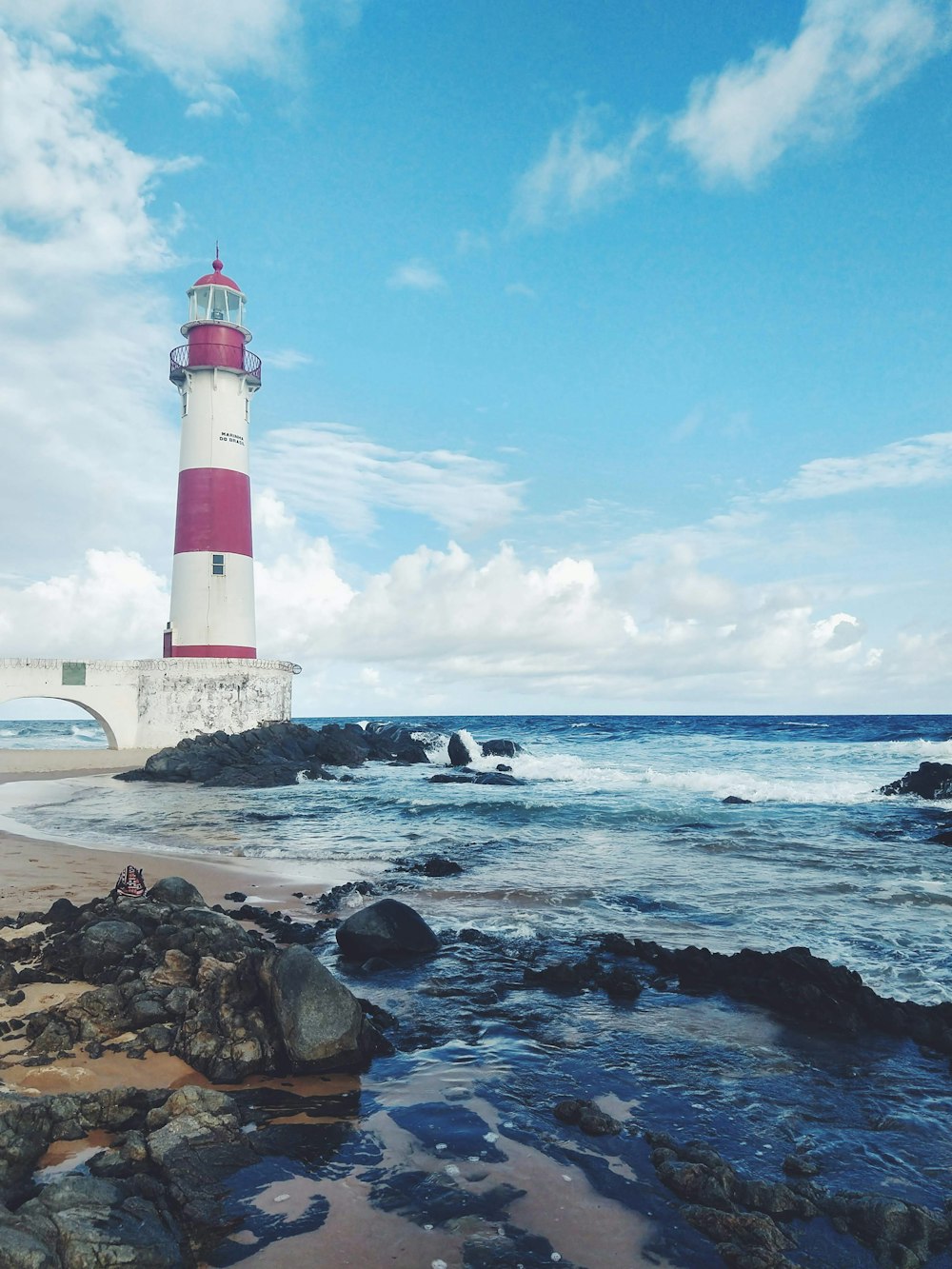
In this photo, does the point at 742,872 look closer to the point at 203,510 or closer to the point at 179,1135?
the point at 179,1135

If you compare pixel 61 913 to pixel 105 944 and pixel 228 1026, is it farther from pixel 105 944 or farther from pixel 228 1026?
pixel 228 1026

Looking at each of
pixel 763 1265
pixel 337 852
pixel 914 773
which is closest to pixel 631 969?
pixel 763 1265

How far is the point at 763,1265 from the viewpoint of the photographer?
12.3 ft

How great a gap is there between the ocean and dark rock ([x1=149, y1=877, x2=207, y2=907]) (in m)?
1.69

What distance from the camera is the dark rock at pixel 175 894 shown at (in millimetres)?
8734

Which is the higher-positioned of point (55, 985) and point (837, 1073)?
point (55, 985)

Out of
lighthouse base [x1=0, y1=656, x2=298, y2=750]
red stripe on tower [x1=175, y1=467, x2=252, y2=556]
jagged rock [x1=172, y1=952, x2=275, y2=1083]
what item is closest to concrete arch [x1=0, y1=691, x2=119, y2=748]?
lighthouse base [x1=0, y1=656, x2=298, y2=750]

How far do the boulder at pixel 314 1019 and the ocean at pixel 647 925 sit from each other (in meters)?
0.34

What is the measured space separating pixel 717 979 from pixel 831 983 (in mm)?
1064

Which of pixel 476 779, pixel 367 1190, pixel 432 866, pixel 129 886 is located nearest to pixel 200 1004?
pixel 367 1190

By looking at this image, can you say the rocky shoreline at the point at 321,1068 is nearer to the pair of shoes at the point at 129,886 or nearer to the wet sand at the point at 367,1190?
the wet sand at the point at 367,1190

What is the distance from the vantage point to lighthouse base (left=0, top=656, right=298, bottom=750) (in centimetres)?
2714

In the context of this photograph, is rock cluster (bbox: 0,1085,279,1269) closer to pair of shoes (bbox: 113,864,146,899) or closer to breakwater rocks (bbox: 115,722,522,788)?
pair of shoes (bbox: 113,864,146,899)

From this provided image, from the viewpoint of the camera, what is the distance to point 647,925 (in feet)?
32.1
